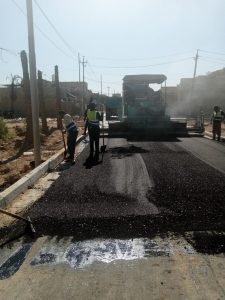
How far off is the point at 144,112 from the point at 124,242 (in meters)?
14.2

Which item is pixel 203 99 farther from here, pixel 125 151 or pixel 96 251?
pixel 96 251

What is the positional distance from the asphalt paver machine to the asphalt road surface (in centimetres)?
1002

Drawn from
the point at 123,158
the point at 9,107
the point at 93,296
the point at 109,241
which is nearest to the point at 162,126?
the point at 123,158

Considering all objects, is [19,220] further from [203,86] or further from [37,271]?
[203,86]

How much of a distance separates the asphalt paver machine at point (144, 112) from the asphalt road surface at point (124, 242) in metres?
10.0

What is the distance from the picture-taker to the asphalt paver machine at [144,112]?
18125mm

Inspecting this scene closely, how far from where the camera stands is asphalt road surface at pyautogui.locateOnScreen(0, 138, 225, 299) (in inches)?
137

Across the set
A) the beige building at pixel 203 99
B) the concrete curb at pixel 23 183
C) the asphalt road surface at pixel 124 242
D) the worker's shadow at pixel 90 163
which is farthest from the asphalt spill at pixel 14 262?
the beige building at pixel 203 99

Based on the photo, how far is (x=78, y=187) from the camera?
7.30 meters

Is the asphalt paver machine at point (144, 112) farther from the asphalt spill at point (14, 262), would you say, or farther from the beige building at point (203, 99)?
the beige building at point (203, 99)

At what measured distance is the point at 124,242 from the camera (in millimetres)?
4531

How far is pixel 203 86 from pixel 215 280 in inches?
1956

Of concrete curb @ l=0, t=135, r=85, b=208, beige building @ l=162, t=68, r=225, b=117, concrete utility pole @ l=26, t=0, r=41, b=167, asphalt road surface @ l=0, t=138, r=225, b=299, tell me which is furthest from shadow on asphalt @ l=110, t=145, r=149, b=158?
beige building @ l=162, t=68, r=225, b=117

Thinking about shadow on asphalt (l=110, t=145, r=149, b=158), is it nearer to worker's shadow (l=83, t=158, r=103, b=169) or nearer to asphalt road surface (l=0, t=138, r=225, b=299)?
worker's shadow (l=83, t=158, r=103, b=169)
